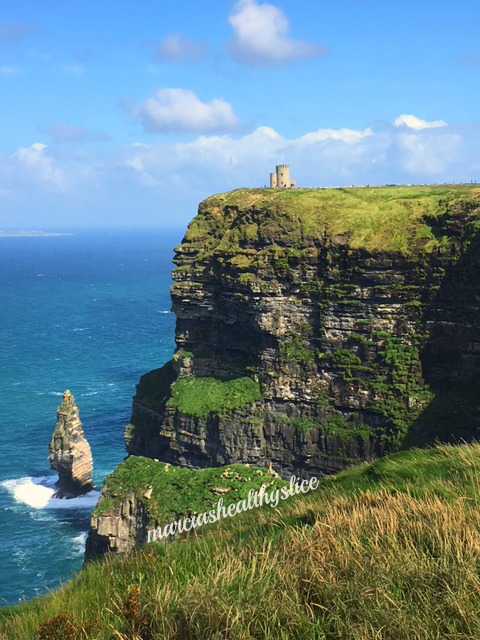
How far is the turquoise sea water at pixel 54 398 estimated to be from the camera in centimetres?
5631

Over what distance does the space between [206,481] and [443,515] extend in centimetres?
3050

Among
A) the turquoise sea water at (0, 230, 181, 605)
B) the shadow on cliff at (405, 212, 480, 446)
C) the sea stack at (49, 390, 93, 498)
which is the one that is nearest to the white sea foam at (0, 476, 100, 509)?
the turquoise sea water at (0, 230, 181, 605)

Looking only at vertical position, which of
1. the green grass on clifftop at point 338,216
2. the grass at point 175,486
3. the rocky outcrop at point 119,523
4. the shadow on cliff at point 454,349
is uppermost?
the green grass on clifftop at point 338,216

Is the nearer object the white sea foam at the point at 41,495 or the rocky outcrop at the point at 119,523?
the rocky outcrop at the point at 119,523

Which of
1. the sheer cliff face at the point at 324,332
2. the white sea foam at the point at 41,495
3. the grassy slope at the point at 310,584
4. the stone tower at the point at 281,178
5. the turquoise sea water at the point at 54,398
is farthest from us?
the stone tower at the point at 281,178

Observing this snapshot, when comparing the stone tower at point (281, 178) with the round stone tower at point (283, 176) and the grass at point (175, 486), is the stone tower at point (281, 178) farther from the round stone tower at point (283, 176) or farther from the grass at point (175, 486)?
the grass at point (175, 486)

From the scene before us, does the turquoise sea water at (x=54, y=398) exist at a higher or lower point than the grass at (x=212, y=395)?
lower

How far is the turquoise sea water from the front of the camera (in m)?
56.3

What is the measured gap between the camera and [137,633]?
9570 millimetres

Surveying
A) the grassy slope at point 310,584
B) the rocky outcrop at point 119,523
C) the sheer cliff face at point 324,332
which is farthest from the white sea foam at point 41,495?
the grassy slope at point 310,584

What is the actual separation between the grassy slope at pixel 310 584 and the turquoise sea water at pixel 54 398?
418cm

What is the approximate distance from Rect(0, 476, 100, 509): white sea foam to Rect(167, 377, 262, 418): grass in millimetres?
15128

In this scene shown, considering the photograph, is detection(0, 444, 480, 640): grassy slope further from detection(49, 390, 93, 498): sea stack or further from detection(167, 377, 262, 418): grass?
detection(49, 390, 93, 498): sea stack

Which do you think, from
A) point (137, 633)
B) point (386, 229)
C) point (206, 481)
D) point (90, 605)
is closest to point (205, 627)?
point (137, 633)
